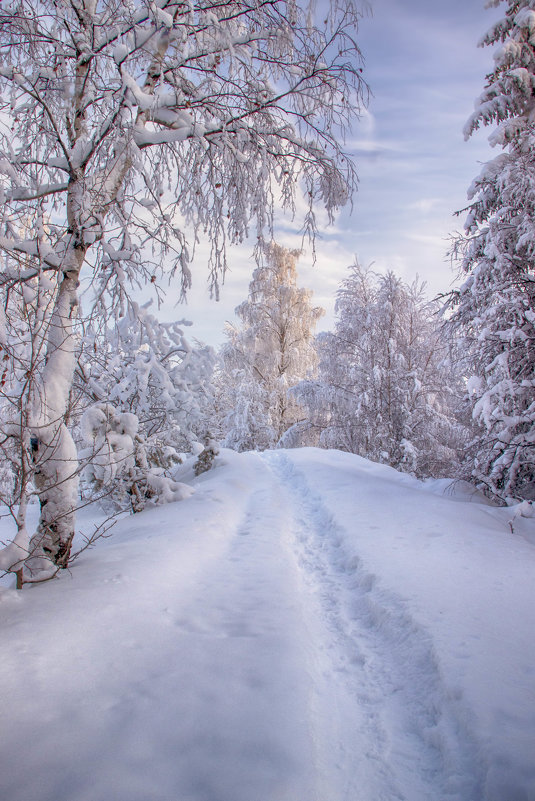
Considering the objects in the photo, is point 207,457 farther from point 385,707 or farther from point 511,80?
point 511,80

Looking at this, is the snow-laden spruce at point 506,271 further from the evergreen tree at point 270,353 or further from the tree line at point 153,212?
the evergreen tree at point 270,353

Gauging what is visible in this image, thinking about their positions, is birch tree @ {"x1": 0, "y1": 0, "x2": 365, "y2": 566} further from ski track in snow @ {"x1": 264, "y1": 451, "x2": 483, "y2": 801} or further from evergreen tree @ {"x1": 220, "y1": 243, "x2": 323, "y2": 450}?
evergreen tree @ {"x1": 220, "y1": 243, "x2": 323, "y2": 450}

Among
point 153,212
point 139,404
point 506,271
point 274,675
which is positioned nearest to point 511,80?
point 506,271

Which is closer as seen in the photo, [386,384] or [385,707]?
[385,707]

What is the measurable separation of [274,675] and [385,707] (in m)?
0.66

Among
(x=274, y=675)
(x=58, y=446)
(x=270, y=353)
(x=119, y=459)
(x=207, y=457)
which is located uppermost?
(x=270, y=353)

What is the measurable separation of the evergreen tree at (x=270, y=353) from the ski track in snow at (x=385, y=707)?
52.7 ft

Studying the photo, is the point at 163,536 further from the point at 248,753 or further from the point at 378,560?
the point at 248,753

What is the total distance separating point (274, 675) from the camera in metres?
2.40

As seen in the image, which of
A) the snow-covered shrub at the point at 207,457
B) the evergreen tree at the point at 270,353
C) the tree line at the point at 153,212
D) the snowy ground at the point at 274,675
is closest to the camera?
the snowy ground at the point at 274,675

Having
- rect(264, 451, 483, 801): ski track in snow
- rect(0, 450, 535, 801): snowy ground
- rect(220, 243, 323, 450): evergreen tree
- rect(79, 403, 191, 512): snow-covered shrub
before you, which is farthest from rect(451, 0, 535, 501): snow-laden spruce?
rect(220, 243, 323, 450): evergreen tree

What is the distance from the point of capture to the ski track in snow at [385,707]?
71.9 inches

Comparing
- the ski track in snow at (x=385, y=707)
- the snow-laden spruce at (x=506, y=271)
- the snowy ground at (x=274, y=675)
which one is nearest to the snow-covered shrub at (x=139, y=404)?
the snowy ground at (x=274, y=675)

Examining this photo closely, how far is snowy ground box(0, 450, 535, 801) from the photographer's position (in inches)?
68.1
